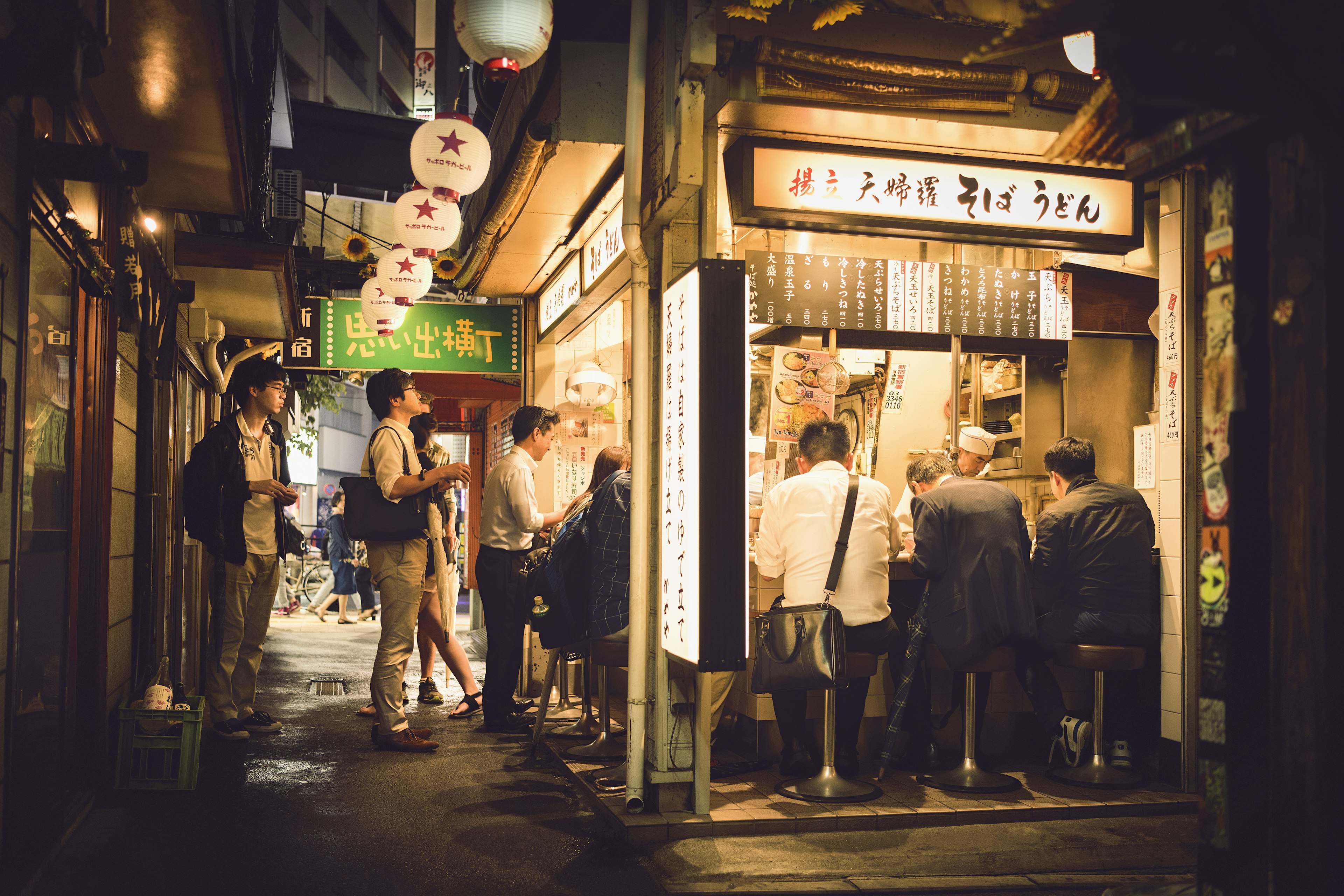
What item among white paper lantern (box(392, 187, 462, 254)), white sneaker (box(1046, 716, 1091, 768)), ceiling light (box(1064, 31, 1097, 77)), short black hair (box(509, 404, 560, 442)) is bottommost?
white sneaker (box(1046, 716, 1091, 768))

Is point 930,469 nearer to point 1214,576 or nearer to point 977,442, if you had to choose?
point 977,442

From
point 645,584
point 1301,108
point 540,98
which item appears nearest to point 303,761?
point 645,584

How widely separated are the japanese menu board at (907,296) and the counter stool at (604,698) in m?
2.58

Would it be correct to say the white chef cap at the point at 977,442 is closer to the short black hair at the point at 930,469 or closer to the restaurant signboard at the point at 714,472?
the short black hair at the point at 930,469

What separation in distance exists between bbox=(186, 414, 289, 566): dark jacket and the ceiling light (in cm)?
651

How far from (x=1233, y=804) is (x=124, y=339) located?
6.81m

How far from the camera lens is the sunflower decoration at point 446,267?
10898 millimetres

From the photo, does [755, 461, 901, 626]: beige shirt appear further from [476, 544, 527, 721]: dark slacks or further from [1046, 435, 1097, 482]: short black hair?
[476, 544, 527, 721]: dark slacks

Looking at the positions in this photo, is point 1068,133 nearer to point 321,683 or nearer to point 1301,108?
point 1301,108

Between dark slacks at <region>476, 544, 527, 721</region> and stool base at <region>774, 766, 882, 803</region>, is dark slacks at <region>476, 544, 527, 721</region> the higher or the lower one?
the higher one

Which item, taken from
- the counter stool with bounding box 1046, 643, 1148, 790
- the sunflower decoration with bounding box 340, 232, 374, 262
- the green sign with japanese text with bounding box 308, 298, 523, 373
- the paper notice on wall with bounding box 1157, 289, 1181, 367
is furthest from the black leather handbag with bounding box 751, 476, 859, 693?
the sunflower decoration with bounding box 340, 232, 374, 262

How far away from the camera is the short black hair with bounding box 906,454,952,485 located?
7.46m

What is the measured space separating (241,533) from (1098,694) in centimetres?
628

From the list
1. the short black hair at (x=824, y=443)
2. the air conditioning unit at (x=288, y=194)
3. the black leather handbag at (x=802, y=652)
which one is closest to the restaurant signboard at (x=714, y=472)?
the black leather handbag at (x=802, y=652)
